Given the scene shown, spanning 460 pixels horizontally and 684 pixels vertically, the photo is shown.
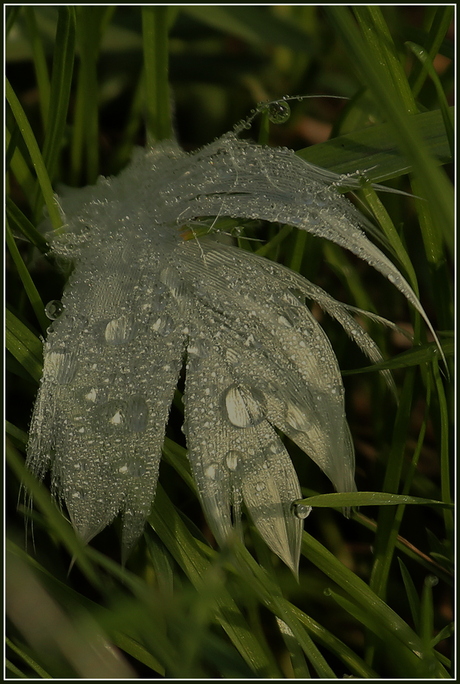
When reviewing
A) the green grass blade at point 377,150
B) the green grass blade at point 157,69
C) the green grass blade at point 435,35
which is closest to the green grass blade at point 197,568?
the green grass blade at point 377,150

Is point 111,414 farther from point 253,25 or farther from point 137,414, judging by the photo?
point 253,25

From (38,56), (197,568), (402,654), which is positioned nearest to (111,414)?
(197,568)

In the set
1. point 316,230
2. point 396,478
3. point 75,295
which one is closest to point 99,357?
point 75,295

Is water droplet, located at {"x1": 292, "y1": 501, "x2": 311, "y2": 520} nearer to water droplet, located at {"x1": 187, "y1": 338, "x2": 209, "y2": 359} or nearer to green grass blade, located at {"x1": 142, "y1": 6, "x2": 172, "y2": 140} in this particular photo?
water droplet, located at {"x1": 187, "y1": 338, "x2": 209, "y2": 359}

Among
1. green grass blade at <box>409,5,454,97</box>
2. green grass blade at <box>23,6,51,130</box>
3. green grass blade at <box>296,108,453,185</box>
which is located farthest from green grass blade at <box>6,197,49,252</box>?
green grass blade at <box>409,5,454,97</box>

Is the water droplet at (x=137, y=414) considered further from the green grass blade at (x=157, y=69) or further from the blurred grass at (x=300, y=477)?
the green grass blade at (x=157, y=69)
